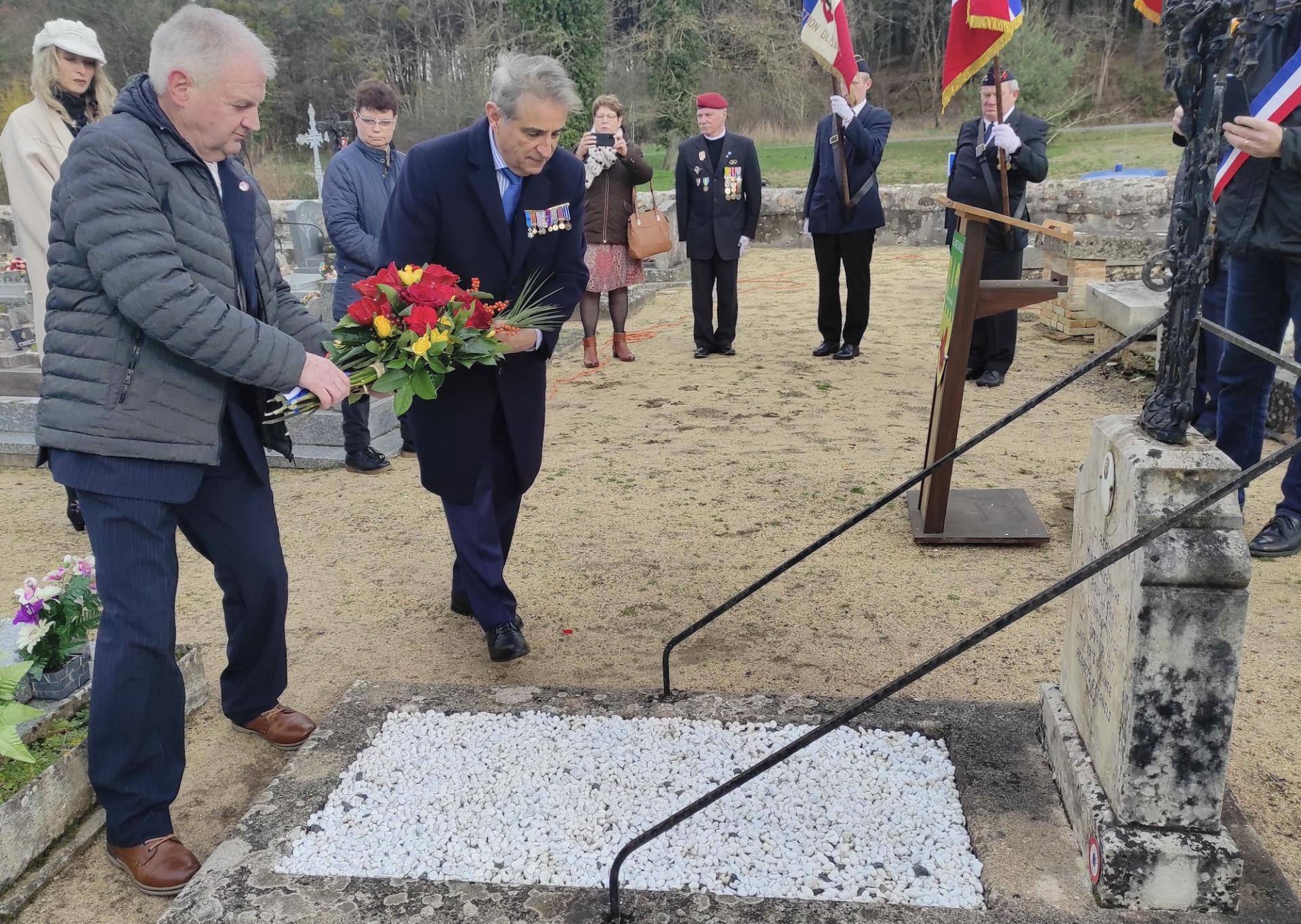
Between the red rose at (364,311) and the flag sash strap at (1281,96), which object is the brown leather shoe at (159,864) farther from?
the flag sash strap at (1281,96)

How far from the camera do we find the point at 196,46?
215cm

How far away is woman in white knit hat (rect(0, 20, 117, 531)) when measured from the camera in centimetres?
383

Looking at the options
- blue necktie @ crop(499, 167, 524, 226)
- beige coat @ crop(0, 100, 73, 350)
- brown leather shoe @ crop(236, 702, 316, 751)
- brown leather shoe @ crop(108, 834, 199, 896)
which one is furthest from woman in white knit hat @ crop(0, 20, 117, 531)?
brown leather shoe @ crop(108, 834, 199, 896)

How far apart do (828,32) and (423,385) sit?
438 cm

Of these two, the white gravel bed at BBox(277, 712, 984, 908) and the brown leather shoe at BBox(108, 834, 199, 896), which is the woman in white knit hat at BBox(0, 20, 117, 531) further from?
the white gravel bed at BBox(277, 712, 984, 908)

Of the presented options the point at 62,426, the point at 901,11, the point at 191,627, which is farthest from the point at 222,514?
the point at 901,11

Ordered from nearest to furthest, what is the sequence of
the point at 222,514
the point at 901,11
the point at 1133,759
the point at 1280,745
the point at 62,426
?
the point at 1133,759, the point at 62,426, the point at 222,514, the point at 1280,745, the point at 901,11

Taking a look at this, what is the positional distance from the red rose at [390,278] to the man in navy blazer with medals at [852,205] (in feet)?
15.6

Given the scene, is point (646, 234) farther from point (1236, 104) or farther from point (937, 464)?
point (937, 464)

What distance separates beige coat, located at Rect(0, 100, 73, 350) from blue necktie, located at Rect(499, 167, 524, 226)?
1946 millimetres

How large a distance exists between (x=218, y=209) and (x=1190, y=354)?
2138 millimetres

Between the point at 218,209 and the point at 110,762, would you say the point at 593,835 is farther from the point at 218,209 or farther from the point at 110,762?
the point at 218,209

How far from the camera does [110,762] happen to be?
2.34 m

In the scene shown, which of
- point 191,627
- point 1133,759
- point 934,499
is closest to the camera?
point 1133,759
